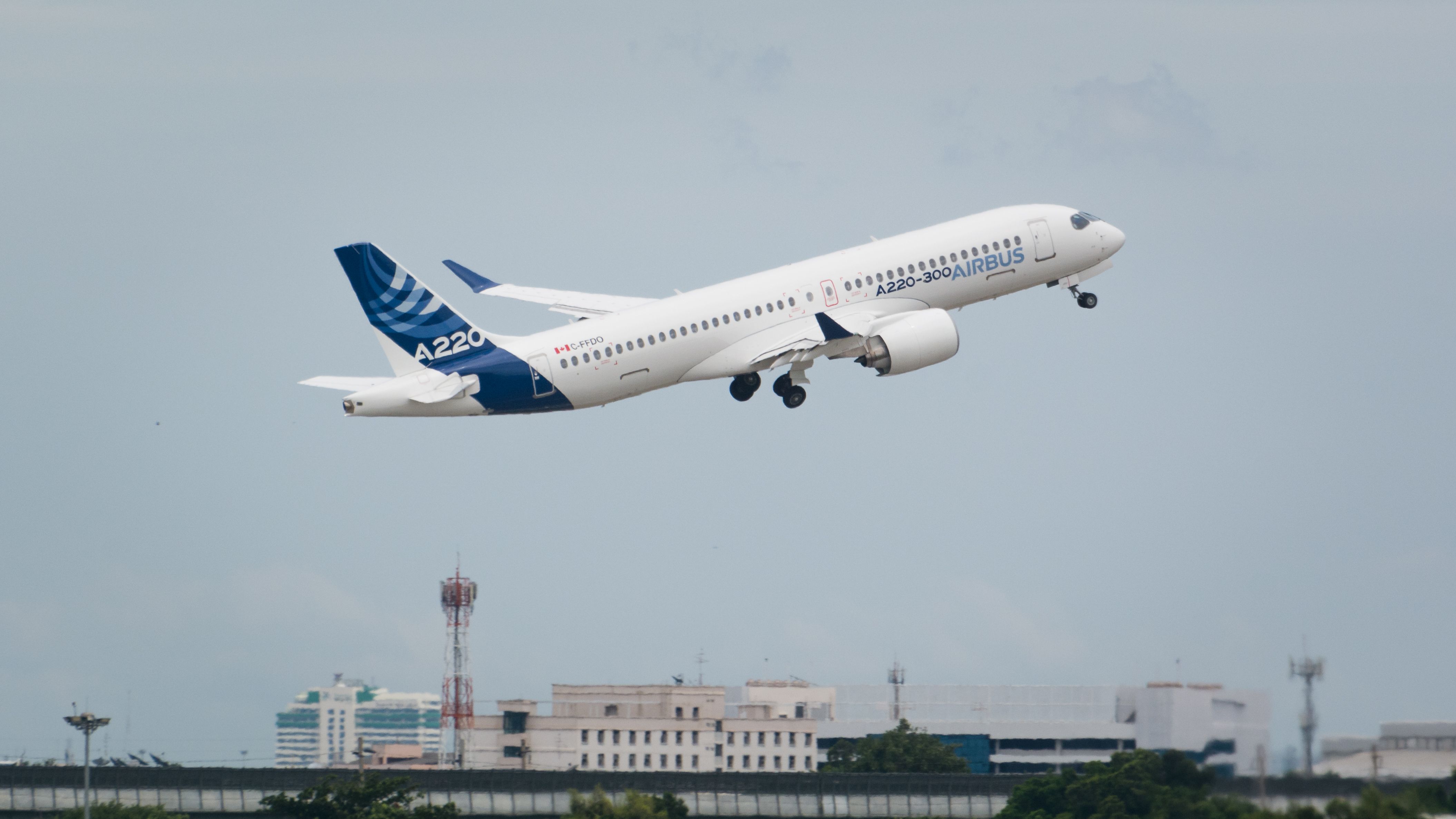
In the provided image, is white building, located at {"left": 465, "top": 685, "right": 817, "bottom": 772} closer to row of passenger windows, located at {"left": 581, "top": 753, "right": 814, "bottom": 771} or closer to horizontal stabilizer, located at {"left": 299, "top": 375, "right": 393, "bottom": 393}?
row of passenger windows, located at {"left": 581, "top": 753, "right": 814, "bottom": 771}

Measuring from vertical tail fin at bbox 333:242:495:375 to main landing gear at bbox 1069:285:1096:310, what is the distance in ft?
89.8

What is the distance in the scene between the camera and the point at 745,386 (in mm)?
76000

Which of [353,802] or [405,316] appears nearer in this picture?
[405,316]

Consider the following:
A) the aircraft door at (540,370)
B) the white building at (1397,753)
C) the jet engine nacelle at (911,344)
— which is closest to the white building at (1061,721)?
the white building at (1397,753)

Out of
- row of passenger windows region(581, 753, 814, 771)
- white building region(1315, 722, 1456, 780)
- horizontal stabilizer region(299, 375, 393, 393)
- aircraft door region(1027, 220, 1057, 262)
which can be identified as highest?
aircraft door region(1027, 220, 1057, 262)

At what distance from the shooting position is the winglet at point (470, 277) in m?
80.3

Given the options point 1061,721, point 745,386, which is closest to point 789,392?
point 745,386

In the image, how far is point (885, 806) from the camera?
86.5 meters

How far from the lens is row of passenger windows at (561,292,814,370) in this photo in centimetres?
6700

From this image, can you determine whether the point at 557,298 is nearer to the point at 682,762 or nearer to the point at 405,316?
the point at 405,316

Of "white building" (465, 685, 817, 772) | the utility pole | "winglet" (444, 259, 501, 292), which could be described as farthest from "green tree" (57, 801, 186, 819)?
"white building" (465, 685, 817, 772)

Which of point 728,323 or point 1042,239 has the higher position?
point 1042,239

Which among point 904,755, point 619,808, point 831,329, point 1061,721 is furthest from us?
point 904,755

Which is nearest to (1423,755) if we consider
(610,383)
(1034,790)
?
(1034,790)
